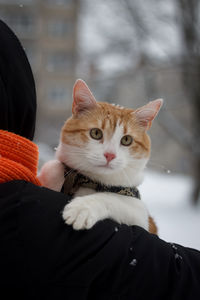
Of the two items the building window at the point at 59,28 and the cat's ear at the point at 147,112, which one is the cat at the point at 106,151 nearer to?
the cat's ear at the point at 147,112

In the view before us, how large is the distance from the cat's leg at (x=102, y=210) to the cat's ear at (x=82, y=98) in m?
0.41

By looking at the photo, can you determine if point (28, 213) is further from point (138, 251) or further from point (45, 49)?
point (45, 49)

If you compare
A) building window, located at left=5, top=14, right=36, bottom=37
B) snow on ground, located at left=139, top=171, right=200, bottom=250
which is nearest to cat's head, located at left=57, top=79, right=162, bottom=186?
snow on ground, located at left=139, top=171, right=200, bottom=250

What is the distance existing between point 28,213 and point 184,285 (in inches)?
17.0

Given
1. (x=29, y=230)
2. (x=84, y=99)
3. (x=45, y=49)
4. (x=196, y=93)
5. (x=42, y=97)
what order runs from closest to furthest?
(x=29, y=230)
(x=84, y=99)
(x=196, y=93)
(x=42, y=97)
(x=45, y=49)

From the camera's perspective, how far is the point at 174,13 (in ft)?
18.2

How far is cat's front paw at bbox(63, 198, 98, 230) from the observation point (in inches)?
28.9

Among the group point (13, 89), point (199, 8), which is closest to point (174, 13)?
point (199, 8)

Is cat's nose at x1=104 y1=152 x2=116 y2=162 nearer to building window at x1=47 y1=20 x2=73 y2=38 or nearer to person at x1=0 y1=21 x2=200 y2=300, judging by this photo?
person at x1=0 y1=21 x2=200 y2=300

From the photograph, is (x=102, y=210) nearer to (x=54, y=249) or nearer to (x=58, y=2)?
(x=54, y=249)

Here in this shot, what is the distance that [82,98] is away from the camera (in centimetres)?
123

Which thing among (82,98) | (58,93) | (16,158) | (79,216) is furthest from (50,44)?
(79,216)

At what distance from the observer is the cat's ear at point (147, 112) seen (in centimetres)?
127

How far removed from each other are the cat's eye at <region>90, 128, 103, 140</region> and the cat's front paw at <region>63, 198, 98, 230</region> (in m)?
0.43
